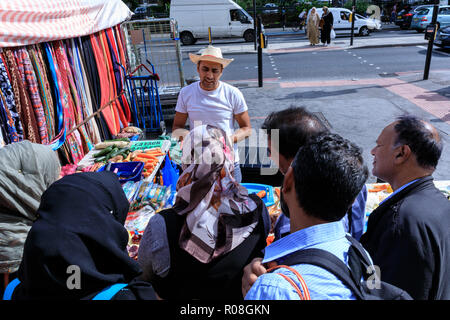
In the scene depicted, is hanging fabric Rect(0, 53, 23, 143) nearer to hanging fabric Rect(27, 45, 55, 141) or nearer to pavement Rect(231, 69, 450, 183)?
hanging fabric Rect(27, 45, 55, 141)

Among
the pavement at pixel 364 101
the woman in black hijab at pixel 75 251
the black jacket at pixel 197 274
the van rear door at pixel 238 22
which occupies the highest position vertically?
the van rear door at pixel 238 22

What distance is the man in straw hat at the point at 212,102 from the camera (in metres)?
3.37

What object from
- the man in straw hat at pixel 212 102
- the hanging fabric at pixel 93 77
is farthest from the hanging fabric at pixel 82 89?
the man in straw hat at pixel 212 102

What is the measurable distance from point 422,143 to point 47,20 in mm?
4221

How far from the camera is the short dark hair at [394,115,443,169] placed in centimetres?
187

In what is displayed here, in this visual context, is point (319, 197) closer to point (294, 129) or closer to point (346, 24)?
point (294, 129)

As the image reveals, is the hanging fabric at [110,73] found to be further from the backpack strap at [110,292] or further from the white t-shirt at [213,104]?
the backpack strap at [110,292]

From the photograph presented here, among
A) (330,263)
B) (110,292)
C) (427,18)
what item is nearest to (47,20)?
(110,292)

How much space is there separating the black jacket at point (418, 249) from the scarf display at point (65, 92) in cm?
336

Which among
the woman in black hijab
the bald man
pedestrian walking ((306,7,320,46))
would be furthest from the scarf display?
pedestrian walking ((306,7,320,46))

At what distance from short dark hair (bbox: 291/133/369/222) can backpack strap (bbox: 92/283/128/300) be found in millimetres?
919

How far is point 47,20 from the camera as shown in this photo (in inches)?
154

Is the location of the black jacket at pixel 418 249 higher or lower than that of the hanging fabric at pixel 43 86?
lower
